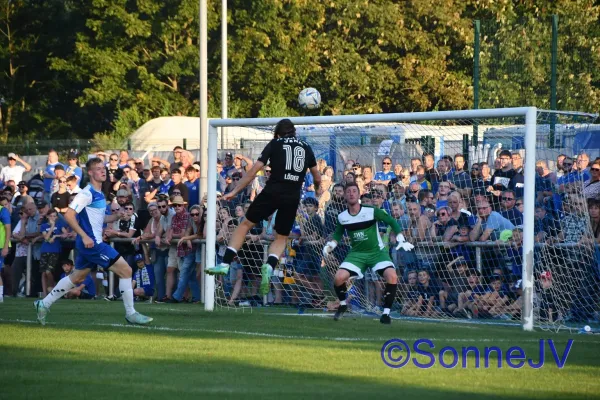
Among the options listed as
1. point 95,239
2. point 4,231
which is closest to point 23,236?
point 4,231

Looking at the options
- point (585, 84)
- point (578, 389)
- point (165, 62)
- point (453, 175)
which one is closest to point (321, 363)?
point (578, 389)

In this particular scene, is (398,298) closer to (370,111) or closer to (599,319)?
(599,319)

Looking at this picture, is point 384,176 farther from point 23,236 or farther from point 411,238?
point 23,236

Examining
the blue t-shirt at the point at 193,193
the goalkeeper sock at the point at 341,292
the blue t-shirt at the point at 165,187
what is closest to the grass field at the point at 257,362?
the goalkeeper sock at the point at 341,292

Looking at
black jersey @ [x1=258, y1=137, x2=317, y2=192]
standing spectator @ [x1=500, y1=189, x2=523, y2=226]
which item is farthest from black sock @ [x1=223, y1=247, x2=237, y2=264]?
standing spectator @ [x1=500, y1=189, x2=523, y2=226]

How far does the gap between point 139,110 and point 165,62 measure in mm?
2234

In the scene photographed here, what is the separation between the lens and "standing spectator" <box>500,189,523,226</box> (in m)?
14.2

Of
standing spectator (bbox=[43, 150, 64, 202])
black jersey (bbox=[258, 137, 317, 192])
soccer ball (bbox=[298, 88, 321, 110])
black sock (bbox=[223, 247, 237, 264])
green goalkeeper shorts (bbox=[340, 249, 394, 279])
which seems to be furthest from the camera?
standing spectator (bbox=[43, 150, 64, 202])

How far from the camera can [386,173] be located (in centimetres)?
1566

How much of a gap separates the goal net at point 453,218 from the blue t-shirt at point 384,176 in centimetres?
1

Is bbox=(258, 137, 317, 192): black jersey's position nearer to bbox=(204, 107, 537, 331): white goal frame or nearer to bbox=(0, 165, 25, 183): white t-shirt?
bbox=(204, 107, 537, 331): white goal frame

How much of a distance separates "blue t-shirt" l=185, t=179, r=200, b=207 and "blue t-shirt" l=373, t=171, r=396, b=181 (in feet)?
14.4

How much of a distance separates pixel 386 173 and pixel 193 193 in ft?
15.4

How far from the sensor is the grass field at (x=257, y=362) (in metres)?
7.94
